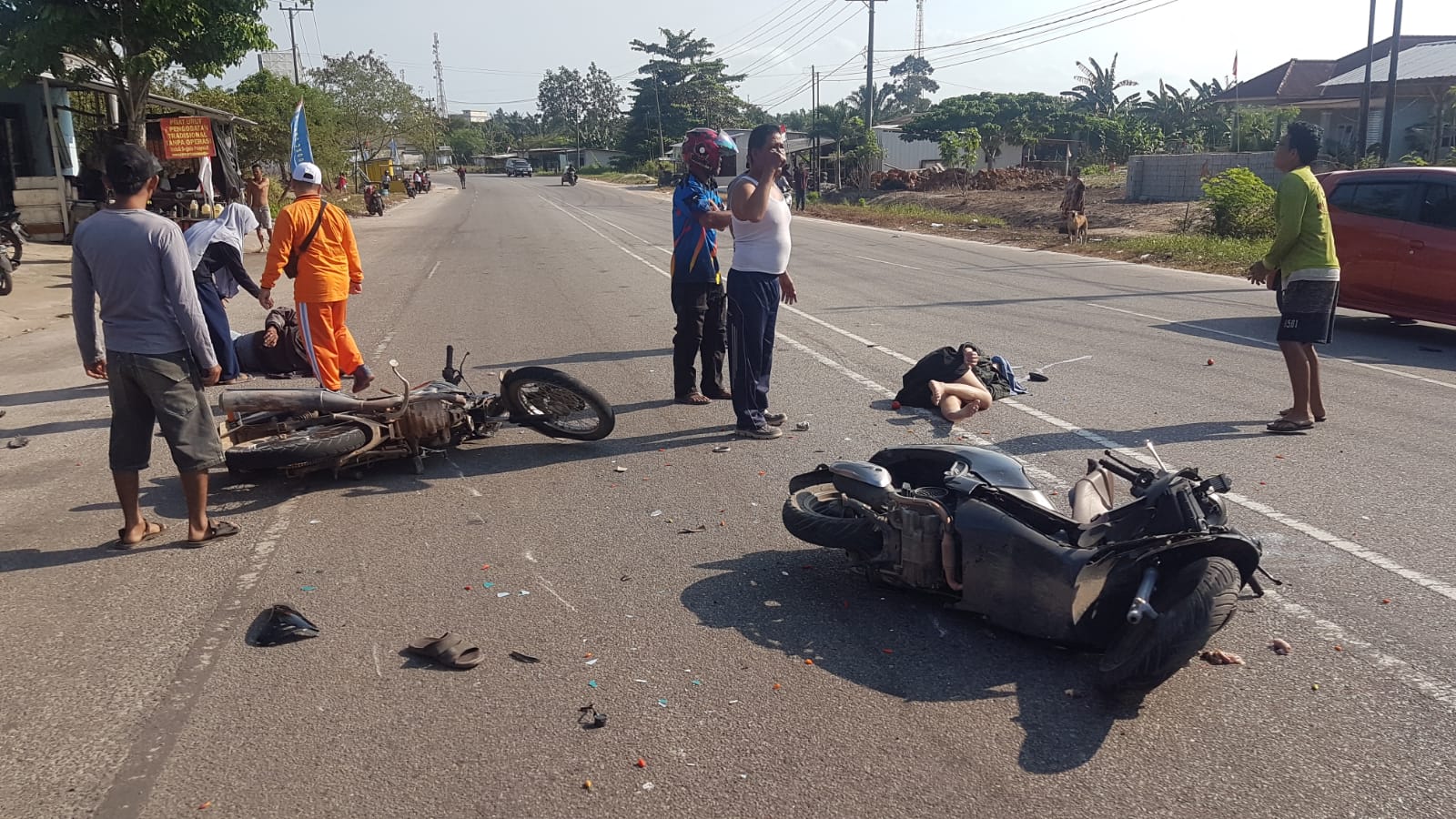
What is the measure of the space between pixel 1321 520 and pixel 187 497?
558cm

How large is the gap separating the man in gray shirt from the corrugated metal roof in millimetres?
36418

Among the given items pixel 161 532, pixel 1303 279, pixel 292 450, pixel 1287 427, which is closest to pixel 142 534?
pixel 161 532

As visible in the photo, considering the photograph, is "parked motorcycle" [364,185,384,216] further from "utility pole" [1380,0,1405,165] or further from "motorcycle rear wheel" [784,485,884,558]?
"motorcycle rear wheel" [784,485,884,558]

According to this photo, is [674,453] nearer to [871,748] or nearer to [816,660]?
[816,660]

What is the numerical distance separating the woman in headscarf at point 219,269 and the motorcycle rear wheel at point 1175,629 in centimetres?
588

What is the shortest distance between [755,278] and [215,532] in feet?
11.2

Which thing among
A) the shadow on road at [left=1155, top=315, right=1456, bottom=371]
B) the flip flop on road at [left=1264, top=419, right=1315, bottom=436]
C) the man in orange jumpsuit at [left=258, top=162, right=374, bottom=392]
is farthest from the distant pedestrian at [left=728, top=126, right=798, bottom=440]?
the shadow on road at [left=1155, top=315, right=1456, bottom=371]

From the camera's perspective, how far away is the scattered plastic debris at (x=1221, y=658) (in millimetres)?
3654

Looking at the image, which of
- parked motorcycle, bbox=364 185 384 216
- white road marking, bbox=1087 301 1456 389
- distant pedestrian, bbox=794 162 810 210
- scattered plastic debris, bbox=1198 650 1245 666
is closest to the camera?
scattered plastic debris, bbox=1198 650 1245 666

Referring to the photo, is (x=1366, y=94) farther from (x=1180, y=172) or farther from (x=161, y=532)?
(x=161, y=532)

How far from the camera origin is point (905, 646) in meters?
3.82

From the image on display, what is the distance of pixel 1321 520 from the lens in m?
5.09

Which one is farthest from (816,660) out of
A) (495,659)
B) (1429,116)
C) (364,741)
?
(1429,116)

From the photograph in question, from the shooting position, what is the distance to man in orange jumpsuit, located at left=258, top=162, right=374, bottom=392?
6895 millimetres
